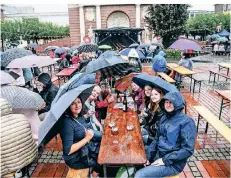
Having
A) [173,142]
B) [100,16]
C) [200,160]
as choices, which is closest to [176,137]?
[173,142]

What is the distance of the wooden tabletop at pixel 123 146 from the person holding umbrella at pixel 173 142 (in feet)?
0.89

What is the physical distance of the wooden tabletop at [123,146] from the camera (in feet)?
9.59

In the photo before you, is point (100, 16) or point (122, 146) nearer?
point (122, 146)

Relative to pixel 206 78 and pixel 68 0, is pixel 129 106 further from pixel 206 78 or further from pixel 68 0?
pixel 206 78

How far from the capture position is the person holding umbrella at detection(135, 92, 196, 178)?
2955mm

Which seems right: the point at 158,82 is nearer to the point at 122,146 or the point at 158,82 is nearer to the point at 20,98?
the point at 122,146

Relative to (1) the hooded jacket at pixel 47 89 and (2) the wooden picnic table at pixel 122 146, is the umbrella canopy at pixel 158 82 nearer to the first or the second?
(2) the wooden picnic table at pixel 122 146

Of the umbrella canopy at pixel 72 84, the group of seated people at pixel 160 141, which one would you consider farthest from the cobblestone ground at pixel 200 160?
the umbrella canopy at pixel 72 84

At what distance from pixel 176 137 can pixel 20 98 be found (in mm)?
2341

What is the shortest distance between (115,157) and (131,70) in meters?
3.64

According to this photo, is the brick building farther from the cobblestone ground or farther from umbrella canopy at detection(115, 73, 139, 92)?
the cobblestone ground

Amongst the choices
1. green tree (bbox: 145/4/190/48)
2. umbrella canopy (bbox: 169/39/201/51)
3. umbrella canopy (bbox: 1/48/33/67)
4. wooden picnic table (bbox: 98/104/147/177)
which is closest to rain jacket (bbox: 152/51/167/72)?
umbrella canopy (bbox: 169/39/201/51)

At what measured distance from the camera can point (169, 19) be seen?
1766 centimetres

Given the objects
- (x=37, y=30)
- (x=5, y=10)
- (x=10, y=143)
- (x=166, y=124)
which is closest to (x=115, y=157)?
(x=166, y=124)
